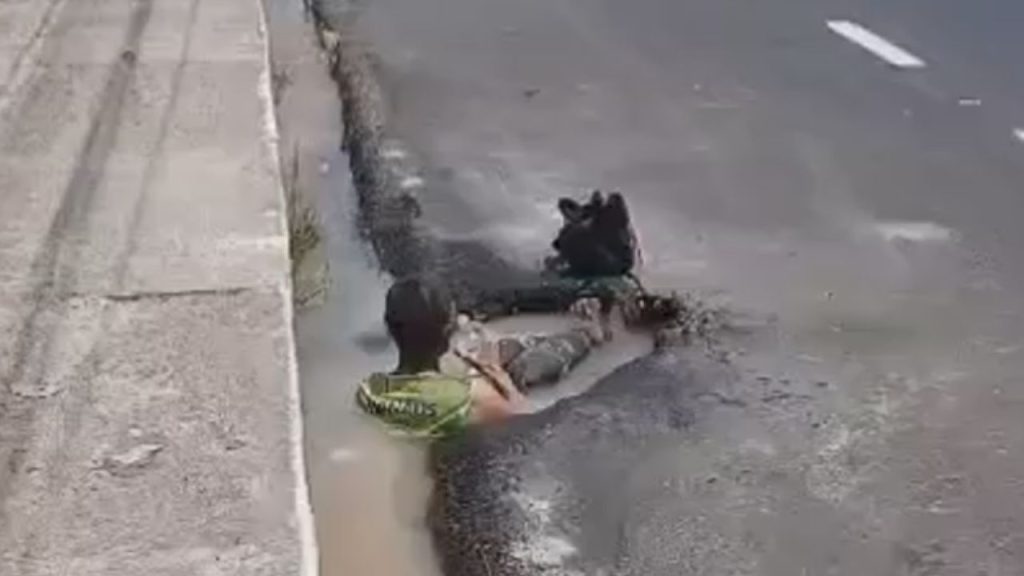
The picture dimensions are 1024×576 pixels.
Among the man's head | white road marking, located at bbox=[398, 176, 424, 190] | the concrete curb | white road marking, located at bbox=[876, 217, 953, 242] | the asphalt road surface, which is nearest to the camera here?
the concrete curb

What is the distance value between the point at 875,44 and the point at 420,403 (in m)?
6.83

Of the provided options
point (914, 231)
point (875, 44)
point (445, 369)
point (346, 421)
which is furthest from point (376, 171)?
point (875, 44)

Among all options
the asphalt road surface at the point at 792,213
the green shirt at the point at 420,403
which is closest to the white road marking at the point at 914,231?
the asphalt road surface at the point at 792,213

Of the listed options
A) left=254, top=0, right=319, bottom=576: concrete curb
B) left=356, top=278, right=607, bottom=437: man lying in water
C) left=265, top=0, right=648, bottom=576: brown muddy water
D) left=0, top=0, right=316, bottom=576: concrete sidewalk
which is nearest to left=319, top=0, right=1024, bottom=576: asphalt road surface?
left=265, top=0, right=648, bottom=576: brown muddy water

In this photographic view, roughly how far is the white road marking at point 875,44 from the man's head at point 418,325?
5611 millimetres

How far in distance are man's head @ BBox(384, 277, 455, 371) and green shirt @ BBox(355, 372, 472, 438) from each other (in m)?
0.09

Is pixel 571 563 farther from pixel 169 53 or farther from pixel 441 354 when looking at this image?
pixel 169 53

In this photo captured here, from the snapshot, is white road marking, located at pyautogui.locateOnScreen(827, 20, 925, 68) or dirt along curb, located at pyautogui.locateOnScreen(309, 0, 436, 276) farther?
white road marking, located at pyautogui.locateOnScreen(827, 20, 925, 68)

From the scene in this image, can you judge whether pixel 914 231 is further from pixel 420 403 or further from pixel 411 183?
pixel 420 403

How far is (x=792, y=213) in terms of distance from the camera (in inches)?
325

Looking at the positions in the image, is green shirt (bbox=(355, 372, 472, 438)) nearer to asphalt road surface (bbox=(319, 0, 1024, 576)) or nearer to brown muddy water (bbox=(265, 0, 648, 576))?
brown muddy water (bbox=(265, 0, 648, 576))

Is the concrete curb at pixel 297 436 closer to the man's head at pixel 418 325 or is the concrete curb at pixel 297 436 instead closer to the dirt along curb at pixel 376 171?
the man's head at pixel 418 325

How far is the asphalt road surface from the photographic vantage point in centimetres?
530

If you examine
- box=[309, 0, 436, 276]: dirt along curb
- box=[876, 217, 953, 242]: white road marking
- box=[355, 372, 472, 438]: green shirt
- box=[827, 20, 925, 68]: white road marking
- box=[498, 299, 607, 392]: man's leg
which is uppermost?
box=[355, 372, 472, 438]: green shirt
